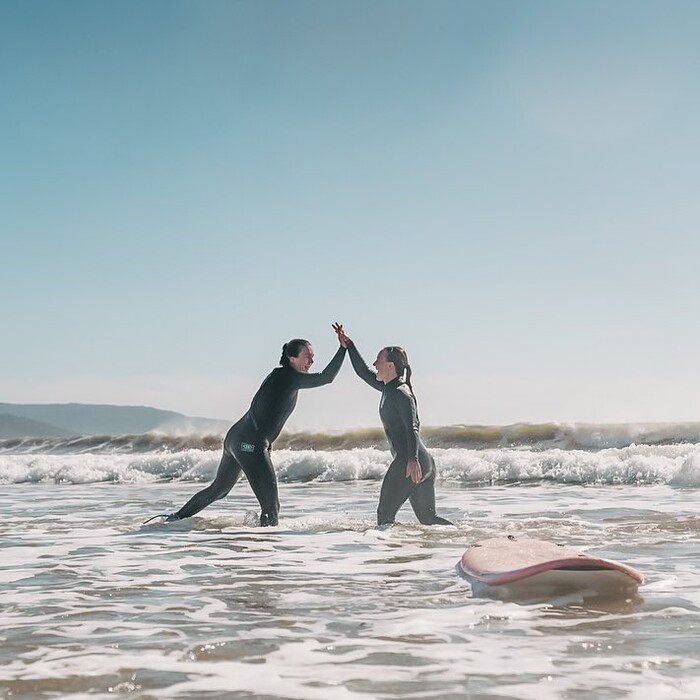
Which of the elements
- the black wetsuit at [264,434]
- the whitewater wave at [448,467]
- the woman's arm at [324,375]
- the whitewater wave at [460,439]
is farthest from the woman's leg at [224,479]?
the whitewater wave at [460,439]

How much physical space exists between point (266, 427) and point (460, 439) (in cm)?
2083

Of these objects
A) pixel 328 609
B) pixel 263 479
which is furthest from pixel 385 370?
pixel 328 609

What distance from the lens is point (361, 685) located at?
3.83 metres

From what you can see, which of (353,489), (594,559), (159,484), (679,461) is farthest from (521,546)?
(159,484)

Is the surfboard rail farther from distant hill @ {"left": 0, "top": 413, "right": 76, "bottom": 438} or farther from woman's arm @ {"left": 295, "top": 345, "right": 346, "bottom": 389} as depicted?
distant hill @ {"left": 0, "top": 413, "right": 76, "bottom": 438}

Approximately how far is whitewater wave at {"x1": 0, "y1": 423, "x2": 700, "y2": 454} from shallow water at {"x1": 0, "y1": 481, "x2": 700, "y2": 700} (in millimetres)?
17353

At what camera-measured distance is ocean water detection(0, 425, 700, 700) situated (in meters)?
3.90

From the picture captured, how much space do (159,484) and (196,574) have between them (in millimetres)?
15519

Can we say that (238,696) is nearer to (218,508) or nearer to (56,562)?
(56,562)

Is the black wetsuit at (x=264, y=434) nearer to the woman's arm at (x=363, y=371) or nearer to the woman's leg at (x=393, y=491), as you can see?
the woman's arm at (x=363, y=371)

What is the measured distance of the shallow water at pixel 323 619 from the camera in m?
3.88

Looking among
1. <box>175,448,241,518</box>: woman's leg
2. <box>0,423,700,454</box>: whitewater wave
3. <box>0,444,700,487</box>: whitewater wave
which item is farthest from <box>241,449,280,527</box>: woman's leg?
<box>0,423,700,454</box>: whitewater wave

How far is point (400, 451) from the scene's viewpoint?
961cm

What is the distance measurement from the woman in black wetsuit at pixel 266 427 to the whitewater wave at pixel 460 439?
18.1m
